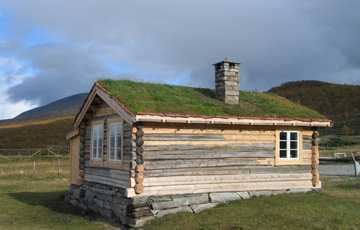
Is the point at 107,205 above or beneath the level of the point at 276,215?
beneath

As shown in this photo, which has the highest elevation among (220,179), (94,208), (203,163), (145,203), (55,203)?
(203,163)

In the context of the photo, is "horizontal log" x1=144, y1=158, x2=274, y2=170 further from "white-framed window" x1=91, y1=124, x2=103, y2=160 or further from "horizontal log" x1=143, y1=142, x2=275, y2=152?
"white-framed window" x1=91, y1=124, x2=103, y2=160

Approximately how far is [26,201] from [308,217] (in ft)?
42.2

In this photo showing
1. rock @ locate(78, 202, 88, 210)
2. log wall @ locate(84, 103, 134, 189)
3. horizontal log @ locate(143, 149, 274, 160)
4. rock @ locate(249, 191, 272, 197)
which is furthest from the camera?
rock @ locate(78, 202, 88, 210)

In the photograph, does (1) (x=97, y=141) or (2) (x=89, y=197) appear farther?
(2) (x=89, y=197)

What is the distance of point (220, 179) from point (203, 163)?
0.91 metres

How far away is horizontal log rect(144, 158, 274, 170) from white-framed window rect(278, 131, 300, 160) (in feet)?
2.21

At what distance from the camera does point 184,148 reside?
14.0 m

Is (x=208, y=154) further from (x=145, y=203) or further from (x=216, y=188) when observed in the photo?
(x=145, y=203)

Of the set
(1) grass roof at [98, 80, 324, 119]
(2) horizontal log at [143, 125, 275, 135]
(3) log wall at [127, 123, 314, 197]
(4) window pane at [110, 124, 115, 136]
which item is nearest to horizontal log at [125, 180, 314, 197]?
(3) log wall at [127, 123, 314, 197]

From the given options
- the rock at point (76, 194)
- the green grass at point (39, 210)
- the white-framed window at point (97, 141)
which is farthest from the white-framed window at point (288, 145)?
the rock at point (76, 194)

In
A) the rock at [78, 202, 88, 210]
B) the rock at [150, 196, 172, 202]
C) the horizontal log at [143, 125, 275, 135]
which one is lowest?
the rock at [78, 202, 88, 210]

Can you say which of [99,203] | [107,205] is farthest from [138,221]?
[99,203]

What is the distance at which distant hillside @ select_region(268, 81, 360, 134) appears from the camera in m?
79.2
